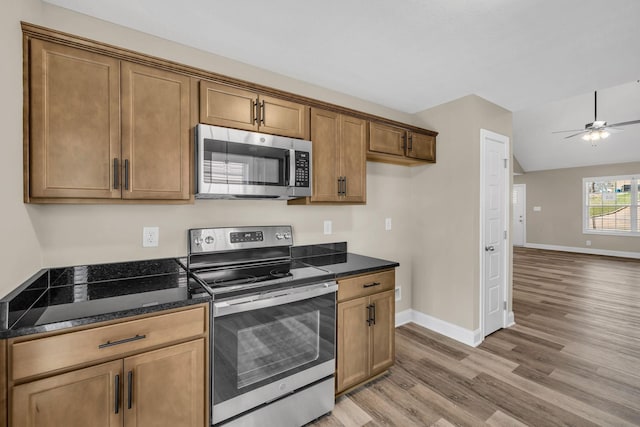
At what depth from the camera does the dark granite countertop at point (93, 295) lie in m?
1.19

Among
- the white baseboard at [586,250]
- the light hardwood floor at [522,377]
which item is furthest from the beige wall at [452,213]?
the white baseboard at [586,250]

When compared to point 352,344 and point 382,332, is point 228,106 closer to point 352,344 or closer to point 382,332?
point 352,344

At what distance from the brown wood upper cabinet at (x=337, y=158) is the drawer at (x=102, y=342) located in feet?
4.04

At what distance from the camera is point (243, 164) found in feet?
6.46

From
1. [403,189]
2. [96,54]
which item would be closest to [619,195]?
[403,189]

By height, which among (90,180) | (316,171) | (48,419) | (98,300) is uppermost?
(316,171)

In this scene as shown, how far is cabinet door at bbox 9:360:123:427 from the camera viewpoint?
1.14 m

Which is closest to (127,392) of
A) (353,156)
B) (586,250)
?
(353,156)

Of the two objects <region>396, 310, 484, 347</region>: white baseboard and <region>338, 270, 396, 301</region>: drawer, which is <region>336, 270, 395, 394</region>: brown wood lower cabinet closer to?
<region>338, 270, 396, 301</region>: drawer

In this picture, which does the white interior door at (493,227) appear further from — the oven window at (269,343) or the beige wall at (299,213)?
the oven window at (269,343)

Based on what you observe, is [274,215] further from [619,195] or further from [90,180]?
[619,195]

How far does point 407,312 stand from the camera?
3537mm

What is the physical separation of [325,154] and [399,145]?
0.96 meters

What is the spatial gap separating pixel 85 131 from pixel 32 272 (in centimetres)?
79
